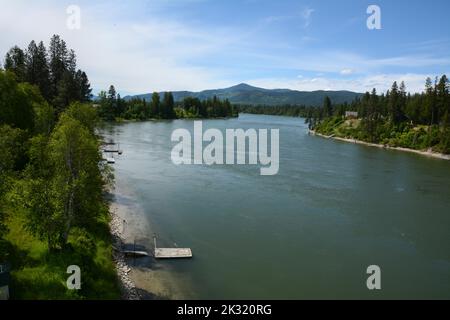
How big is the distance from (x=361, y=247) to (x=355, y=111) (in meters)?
131

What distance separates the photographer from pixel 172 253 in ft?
92.8

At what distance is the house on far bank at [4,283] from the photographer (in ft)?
57.4

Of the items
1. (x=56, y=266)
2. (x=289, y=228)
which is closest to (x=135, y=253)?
(x=56, y=266)

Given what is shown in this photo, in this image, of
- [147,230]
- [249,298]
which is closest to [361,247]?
[249,298]

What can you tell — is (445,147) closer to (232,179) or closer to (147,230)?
(232,179)

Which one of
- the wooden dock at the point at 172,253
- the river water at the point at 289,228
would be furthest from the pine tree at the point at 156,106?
the wooden dock at the point at 172,253

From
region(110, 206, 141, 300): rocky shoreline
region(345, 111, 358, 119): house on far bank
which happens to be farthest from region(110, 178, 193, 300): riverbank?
region(345, 111, 358, 119): house on far bank

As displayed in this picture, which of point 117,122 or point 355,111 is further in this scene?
point 355,111

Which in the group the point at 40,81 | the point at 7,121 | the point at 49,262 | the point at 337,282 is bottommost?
the point at 337,282

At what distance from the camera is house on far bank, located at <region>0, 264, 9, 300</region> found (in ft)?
57.4

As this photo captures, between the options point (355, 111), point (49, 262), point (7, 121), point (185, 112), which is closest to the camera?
point (49, 262)

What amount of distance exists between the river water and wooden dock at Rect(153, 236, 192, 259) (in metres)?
0.59

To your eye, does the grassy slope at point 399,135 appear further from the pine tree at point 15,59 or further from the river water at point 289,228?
the pine tree at point 15,59

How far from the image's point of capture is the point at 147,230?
110 ft
